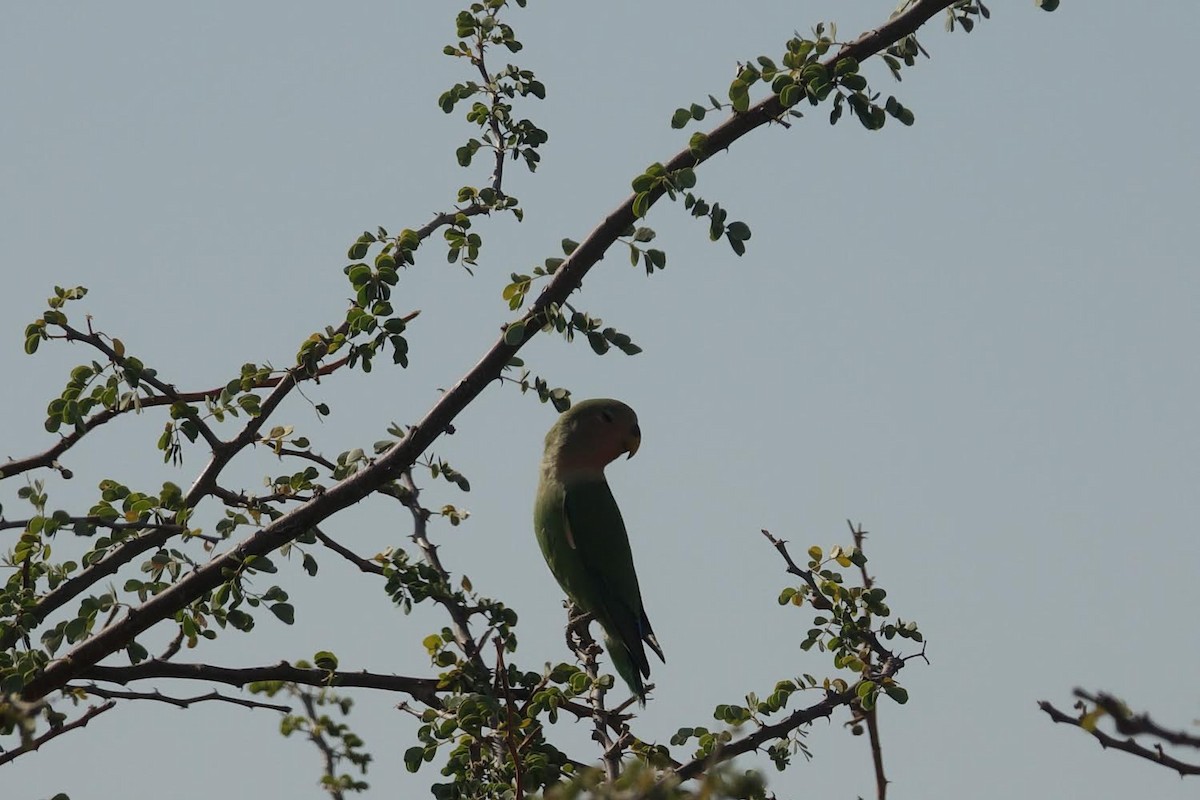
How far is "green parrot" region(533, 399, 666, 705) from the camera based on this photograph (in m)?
5.98

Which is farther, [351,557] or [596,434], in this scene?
[596,434]

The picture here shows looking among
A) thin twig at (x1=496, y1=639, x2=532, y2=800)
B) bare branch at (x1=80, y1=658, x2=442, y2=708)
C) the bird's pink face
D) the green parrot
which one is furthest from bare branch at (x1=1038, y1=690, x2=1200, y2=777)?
the bird's pink face

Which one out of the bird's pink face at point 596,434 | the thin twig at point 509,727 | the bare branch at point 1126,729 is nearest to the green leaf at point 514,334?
the thin twig at point 509,727

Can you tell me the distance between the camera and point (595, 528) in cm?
620

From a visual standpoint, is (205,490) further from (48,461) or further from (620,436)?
(620,436)

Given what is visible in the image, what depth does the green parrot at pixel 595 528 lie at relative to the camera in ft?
19.6

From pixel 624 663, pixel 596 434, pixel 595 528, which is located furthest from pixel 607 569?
pixel 596 434

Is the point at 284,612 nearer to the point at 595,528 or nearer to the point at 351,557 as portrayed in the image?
the point at 351,557

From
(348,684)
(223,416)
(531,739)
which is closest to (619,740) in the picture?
(531,739)

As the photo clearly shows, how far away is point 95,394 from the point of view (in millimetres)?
4113

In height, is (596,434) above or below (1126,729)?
above

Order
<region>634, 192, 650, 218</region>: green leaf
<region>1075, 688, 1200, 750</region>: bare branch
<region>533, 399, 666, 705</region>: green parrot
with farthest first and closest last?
<region>533, 399, 666, 705</region>: green parrot
<region>634, 192, 650, 218</region>: green leaf
<region>1075, 688, 1200, 750</region>: bare branch

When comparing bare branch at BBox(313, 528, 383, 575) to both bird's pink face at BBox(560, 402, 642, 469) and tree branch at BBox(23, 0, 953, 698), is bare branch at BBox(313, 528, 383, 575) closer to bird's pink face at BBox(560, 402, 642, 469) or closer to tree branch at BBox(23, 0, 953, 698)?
tree branch at BBox(23, 0, 953, 698)

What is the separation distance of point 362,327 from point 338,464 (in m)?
0.44
